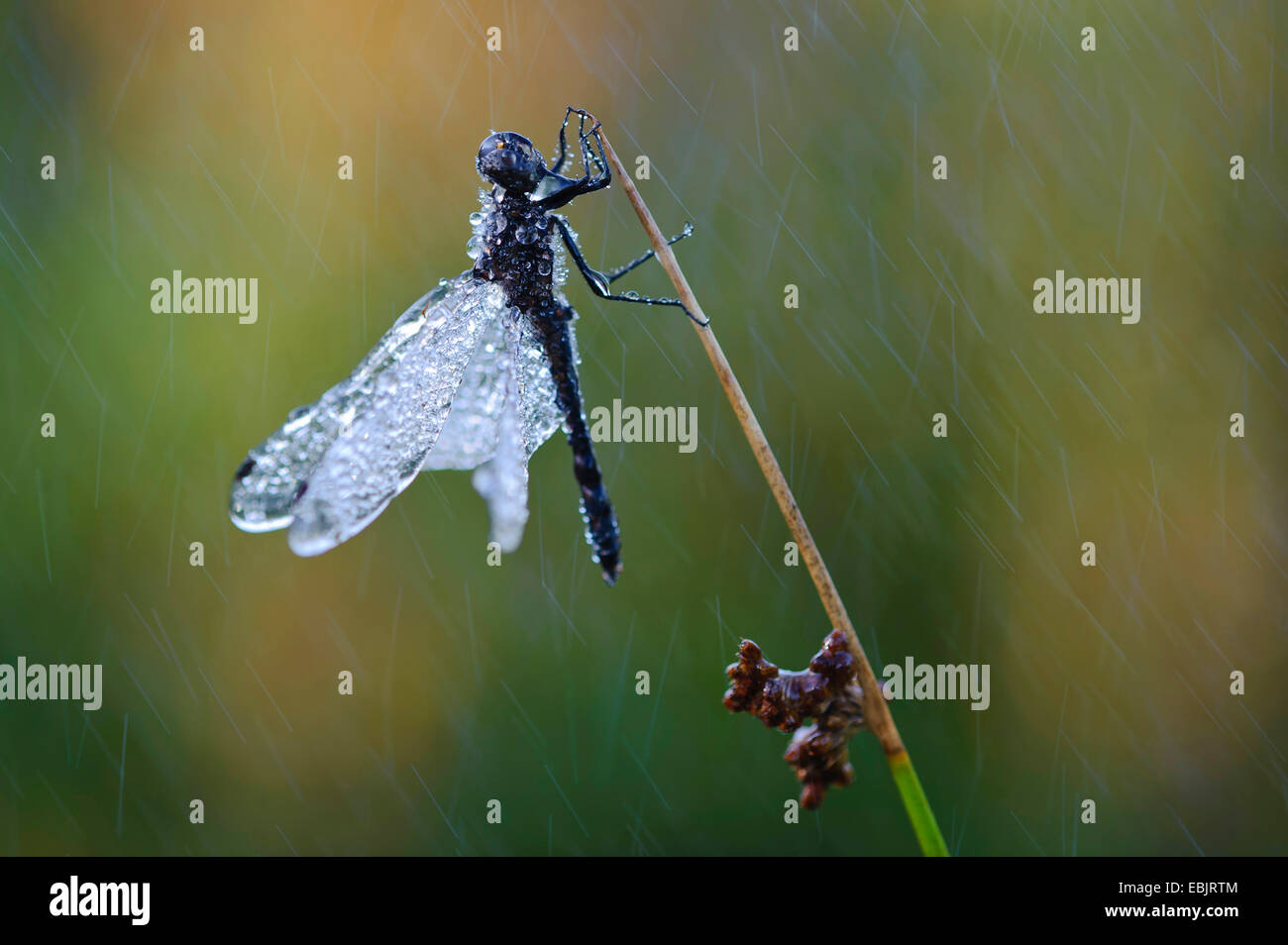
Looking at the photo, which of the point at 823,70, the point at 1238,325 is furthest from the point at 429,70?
the point at 1238,325

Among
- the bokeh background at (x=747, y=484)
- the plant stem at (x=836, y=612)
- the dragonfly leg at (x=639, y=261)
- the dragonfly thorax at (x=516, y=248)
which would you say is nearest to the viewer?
the plant stem at (x=836, y=612)

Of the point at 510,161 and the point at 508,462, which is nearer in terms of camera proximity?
the point at 510,161

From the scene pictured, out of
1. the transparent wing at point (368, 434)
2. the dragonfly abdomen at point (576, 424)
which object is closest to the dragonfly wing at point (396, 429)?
the transparent wing at point (368, 434)

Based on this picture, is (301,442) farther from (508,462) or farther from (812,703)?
(812,703)

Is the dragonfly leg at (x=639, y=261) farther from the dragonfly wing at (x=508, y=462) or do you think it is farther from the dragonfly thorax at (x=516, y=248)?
the dragonfly wing at (x=508, y=462)

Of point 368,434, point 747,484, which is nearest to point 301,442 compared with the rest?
point 368,434

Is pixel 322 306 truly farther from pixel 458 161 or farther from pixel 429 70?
pixel 429 70

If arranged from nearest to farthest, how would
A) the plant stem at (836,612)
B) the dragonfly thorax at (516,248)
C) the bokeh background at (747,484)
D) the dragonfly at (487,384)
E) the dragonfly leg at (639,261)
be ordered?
the plant stem at (836,612) < the dragonfly leg at (639,261) < the dragonfly at (487,384) < the dragonfly thorax at (516,248) < the bokeh background at (747,484)
